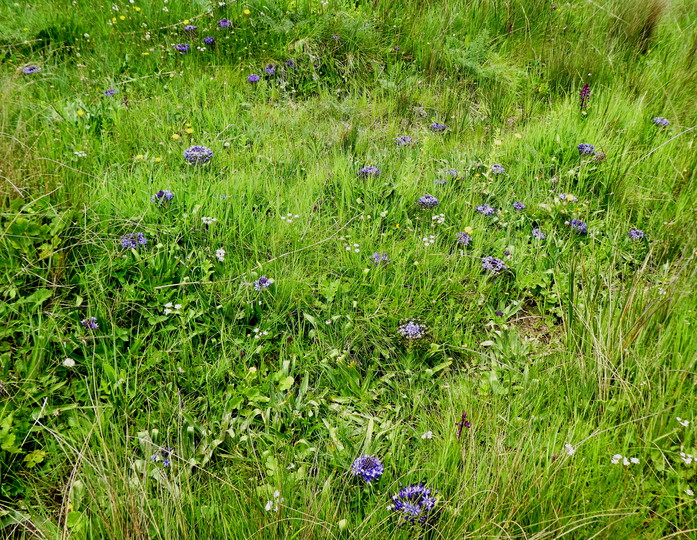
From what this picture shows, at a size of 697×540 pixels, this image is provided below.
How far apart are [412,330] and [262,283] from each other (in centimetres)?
83

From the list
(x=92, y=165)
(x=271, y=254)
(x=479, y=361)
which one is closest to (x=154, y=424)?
(x=271, y=254)

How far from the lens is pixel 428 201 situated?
9.94ft

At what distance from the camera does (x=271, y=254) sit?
9.14ft

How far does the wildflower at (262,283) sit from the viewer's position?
2516 millimetres

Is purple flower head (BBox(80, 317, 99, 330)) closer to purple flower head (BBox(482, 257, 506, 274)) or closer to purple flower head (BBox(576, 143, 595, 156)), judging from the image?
purple flower head (BBox(482, 257, 506, 274))

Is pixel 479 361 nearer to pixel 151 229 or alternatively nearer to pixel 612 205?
pixel 612 205

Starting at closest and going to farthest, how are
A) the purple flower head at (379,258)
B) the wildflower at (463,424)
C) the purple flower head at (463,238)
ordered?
the wildflower at (463,424) → the purple flower head at (379,258) → the purple flower head at (463,238)

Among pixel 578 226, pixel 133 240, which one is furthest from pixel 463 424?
→ pixel 133 240

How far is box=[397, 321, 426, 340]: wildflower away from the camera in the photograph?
7.99ft

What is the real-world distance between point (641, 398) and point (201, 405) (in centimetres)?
192

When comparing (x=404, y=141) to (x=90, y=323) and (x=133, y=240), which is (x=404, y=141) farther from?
(x=90, y=323)

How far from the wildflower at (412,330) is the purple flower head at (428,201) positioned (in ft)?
2.95

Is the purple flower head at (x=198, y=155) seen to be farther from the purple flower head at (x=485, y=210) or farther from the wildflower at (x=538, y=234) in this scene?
the wildflower at (x=538, y=234)

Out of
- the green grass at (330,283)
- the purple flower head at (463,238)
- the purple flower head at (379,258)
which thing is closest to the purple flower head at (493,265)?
the green grass at (330,283)
